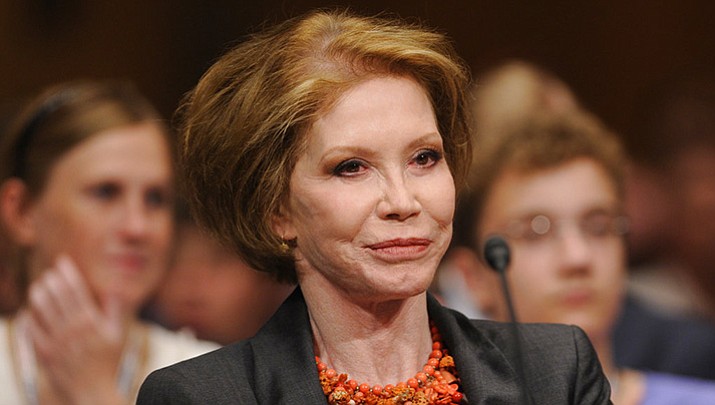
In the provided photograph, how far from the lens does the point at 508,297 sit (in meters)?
2.34

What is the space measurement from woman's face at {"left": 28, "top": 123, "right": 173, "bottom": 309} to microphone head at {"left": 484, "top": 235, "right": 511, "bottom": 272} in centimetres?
183

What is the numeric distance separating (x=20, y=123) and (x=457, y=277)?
1.57 meters

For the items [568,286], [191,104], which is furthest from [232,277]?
[191,104]

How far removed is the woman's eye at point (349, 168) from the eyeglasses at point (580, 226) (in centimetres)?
174

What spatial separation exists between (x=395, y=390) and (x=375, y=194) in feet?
1.19

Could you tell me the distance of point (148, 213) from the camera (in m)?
4.07

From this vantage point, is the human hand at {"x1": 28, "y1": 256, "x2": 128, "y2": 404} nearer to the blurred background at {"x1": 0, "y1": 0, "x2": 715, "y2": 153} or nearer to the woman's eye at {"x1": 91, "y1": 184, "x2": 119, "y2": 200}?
the woman's eye at {"x1": 91, "y1": 184, "x2": 119, "y2": 200}

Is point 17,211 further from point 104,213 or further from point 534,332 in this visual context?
point 534,332

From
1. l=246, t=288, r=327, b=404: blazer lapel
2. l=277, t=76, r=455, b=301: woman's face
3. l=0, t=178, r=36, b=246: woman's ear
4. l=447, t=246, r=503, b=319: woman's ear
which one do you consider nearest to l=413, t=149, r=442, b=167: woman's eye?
l=277, t=76, r=455, b=301: woman's face

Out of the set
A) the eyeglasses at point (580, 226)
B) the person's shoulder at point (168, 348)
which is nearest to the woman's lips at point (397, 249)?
the eyeglasses at point (580, 226)

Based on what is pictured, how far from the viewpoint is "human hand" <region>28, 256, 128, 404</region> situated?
3.90m

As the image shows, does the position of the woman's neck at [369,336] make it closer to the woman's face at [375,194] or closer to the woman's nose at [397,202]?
the woman's face at [375,194]

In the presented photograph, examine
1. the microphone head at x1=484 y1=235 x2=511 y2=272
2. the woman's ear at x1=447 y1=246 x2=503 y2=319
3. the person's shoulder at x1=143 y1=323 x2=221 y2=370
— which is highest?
the microphone head at x1=484 y1=235 x2=511 y2=272

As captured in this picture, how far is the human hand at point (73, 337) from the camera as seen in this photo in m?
3.90
